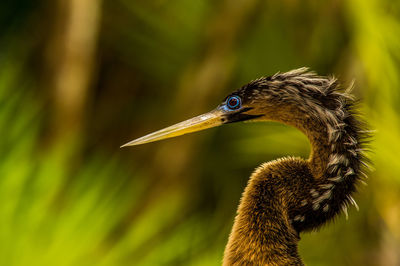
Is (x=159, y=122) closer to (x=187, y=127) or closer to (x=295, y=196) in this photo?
→ (x=187, y=127)

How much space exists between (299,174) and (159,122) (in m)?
1.37

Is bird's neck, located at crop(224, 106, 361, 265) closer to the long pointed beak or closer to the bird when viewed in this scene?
the bird

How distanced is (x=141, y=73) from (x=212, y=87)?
0.55 metres

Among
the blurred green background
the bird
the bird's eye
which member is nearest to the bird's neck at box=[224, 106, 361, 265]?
the bird

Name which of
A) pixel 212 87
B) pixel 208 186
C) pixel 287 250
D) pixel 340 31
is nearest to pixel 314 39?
pixel 340 31

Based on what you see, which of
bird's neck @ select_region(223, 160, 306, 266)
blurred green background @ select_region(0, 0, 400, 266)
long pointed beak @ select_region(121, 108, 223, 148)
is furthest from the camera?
blurred green background @ select_region(0, 0, 400, 266)

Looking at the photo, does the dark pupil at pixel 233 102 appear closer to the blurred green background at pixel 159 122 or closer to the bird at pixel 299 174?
the bird at pixel 299 174

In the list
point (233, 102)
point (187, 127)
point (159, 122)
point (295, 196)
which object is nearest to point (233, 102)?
point (233, 102)

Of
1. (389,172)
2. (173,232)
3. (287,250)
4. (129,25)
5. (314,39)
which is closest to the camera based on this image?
(287,250)

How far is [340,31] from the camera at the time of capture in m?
2.59

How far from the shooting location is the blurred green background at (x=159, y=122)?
1635 mm

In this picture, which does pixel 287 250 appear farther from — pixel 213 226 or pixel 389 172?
pixel 213 226

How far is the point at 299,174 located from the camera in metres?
1.37

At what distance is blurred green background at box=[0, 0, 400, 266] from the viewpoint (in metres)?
1.63
